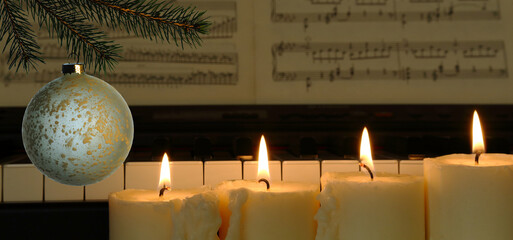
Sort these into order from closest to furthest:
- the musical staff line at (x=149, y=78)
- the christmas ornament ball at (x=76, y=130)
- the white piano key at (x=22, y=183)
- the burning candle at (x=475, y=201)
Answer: the christmas ornament ball at (x=76, y=130) → the burning candle at (x=475, y=201) → the white piano key at (x=22, y=183) → the musical staff line at (x=149, y=78)

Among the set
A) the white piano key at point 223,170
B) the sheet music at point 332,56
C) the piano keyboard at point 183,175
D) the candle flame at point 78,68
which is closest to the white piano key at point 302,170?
the piano keyboard at point 183,175

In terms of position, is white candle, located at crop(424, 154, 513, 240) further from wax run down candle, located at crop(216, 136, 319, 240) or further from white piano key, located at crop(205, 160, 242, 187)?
white piano key, located at crop(205, 160, 242, 187)

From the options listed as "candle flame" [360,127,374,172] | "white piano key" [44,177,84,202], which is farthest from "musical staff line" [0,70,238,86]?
"candle flame" [360,127,374,172]

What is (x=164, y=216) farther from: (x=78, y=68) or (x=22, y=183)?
(x=22, y=183)

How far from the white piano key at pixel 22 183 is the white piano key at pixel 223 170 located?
0.42 metres

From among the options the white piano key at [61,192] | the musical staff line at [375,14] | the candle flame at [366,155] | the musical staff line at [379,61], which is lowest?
the white piano key at [61,192]

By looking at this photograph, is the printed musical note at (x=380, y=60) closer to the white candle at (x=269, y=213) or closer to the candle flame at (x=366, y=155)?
the candle flame at (x=366, y=155)

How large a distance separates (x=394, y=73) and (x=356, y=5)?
0.24 m

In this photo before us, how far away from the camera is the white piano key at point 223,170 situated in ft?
3.88

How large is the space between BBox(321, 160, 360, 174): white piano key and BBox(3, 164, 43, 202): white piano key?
2.32 feet

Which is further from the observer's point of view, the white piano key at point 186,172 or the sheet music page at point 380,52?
the sheet music page at point 380,52

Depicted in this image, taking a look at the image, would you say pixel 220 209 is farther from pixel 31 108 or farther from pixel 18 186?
pixel 18 186

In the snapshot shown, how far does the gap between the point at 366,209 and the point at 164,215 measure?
354 millimetres

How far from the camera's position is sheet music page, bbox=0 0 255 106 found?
1.39m
